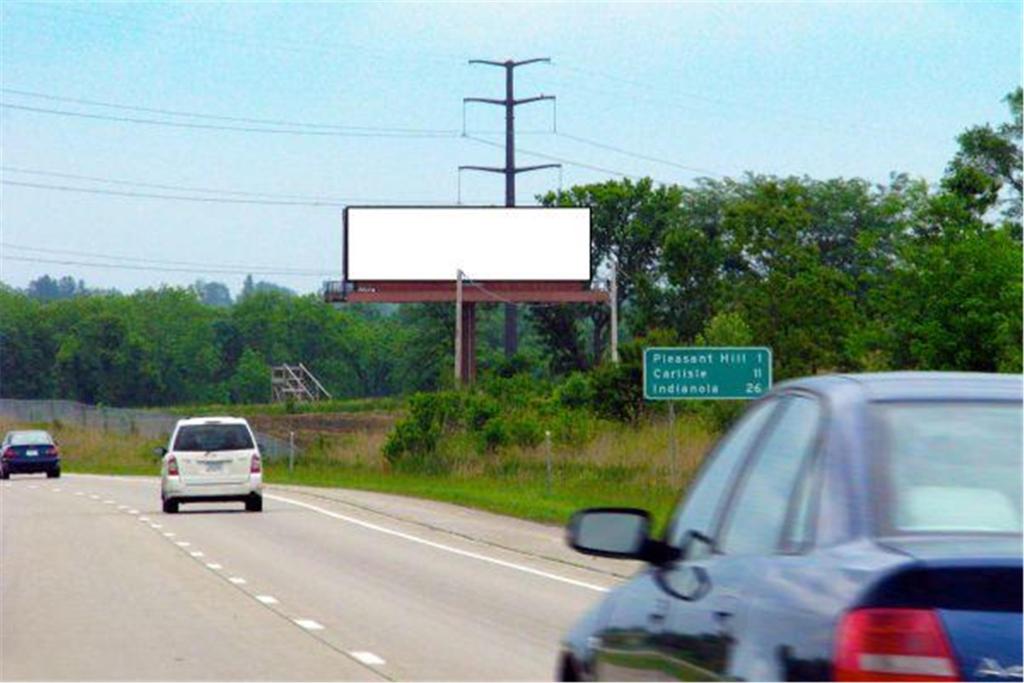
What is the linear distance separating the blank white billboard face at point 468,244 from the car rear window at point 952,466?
279 feet

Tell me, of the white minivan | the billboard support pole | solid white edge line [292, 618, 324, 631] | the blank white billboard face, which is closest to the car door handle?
solid white edge line [292, 618, 324, 631]

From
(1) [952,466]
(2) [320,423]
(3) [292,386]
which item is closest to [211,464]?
(1) [952,466]

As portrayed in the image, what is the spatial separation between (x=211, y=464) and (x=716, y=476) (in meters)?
34.8

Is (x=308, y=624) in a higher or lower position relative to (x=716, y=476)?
lower

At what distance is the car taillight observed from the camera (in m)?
5.36

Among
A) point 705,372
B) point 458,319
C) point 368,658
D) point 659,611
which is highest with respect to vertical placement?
point 458,319

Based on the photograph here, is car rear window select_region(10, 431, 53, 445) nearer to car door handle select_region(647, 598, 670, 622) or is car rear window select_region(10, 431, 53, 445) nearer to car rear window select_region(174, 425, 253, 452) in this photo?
car rear window select_region(174, 425, 253, 452)

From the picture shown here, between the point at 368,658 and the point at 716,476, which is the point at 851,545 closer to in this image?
the point at 716,476

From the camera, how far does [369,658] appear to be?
16406mm

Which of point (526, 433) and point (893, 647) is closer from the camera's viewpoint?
point (893, 647)

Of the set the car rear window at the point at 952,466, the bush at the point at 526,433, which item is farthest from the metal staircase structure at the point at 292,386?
the car rear window at the point at 952,466

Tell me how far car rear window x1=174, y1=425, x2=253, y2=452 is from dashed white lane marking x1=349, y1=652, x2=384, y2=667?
1003 inches

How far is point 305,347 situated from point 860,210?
230ft

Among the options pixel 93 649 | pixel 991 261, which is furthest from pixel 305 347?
pixel 93 649
